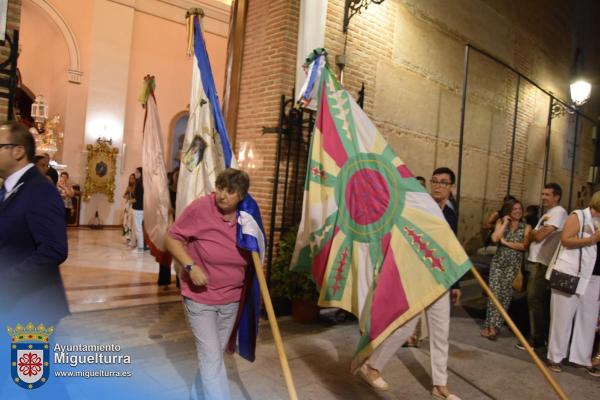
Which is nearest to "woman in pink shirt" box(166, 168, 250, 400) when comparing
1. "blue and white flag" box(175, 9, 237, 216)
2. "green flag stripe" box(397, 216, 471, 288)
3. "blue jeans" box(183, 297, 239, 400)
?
"blue jeans" box(183, 297, 239, 400)

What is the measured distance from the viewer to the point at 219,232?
2.94m

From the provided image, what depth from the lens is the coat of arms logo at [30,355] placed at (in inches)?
96.7

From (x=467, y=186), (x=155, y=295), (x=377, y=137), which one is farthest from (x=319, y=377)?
(x=467, y=186)

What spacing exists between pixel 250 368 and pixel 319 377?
25.4 inches

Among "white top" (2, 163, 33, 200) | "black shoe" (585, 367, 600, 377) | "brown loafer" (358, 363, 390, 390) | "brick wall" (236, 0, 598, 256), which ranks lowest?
"black shoe" (585, 367, 600, 377)

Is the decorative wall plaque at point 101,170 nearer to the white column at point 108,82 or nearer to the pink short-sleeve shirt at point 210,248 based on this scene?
the white column at point 108,82

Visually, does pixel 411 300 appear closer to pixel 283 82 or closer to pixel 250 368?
pixel 250 368

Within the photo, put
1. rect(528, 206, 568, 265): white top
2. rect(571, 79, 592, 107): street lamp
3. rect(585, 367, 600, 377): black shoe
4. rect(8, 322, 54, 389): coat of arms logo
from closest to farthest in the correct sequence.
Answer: rect(8, 322, 54, 389): coat of arms logo, rect(585, 367, 600, 377): black shoe, rect(528, 206, 568, 265): white top, rect(571, 79, 592, 107): street lamp

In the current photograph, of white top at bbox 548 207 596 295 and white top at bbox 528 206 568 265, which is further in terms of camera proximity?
white top at bbox 528 206 568 265

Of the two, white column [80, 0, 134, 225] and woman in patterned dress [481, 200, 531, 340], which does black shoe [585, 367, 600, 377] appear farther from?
white column [80, 0, 134, 225]

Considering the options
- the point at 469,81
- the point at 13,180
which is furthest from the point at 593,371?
the point at 469,81

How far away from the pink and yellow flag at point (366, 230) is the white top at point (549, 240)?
8.11 feet

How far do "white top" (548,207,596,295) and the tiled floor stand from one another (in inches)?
194

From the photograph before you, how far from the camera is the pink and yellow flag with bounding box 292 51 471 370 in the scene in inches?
138
